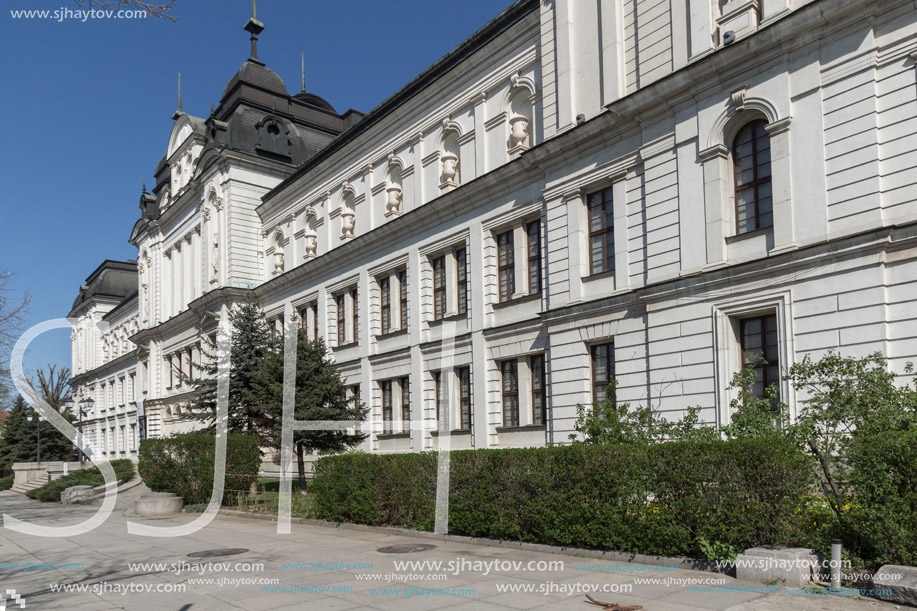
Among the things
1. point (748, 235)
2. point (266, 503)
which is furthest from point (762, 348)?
point (266, 503)

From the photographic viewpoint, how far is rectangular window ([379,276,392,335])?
112 feet

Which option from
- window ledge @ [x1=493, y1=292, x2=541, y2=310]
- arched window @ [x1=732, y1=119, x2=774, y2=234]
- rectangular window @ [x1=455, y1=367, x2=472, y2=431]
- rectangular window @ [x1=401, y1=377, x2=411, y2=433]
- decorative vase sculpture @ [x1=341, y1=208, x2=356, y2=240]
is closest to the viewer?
arched window @ [x1=732, y1=119, x2=774, y2=234]

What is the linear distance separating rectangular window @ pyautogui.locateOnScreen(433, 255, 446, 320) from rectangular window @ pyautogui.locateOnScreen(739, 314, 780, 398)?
14107 mm

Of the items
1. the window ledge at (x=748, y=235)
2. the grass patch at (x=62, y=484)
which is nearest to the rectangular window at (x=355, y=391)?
the grass patch at (x=62, y=484)

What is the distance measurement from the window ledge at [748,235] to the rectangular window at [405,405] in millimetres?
16688

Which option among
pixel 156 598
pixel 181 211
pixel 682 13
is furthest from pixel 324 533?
pixel 181 211

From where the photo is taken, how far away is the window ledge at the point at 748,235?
17828mm

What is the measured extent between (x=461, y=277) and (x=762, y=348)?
13981mm

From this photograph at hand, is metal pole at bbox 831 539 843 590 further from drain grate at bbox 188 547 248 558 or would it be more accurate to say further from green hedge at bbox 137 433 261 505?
green hedge at bbox 137 433 261 505

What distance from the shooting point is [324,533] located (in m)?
17.4

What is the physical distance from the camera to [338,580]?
36.9 feet

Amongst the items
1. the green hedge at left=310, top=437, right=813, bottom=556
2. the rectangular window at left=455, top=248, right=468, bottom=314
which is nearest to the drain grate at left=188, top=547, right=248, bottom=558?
the green hedge at left=310, top=437, right=813, bottom=556

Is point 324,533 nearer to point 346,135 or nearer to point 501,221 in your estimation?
point 501,221

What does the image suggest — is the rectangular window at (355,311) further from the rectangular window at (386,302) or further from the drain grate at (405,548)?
the drain grate at (405,548)
